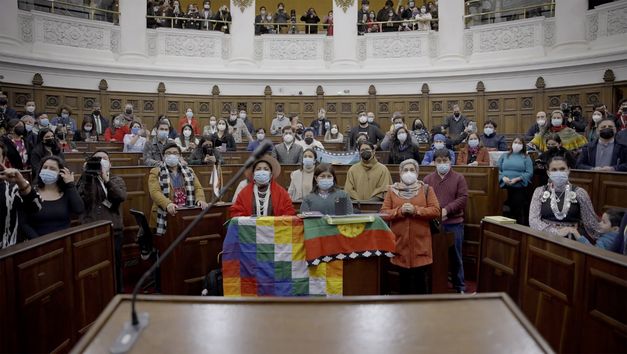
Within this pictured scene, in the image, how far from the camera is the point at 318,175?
179 inches

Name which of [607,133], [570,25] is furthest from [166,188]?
[570,25]

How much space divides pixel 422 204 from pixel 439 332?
295 centimetres

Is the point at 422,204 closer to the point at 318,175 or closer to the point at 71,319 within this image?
the point at 318,175

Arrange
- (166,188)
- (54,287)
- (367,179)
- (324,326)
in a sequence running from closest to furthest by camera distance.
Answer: (324,326) < (54,287) < (166,188) < (367,179)

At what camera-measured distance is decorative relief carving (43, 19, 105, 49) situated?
12.0 meters

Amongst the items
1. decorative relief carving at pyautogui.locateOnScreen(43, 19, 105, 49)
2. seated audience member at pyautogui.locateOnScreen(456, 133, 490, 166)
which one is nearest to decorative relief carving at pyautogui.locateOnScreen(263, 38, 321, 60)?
decorative relief carving at pyautogui.locateOnScreen(43, 19, 105, 49)

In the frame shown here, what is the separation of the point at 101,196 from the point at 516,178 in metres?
4.86

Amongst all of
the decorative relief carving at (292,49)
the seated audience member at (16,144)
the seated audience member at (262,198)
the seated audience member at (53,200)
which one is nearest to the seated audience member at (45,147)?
the seated audience member at (16,144)

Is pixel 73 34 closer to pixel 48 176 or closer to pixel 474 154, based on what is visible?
pixel 48 176

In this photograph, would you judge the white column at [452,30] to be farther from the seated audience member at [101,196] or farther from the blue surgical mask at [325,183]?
the seated audience member at [101,196]

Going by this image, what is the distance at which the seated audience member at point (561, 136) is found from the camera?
712 cm

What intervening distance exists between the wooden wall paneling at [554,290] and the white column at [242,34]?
1173cm

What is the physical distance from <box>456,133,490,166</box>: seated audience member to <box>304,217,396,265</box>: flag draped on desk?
331cm

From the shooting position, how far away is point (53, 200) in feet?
12.6
